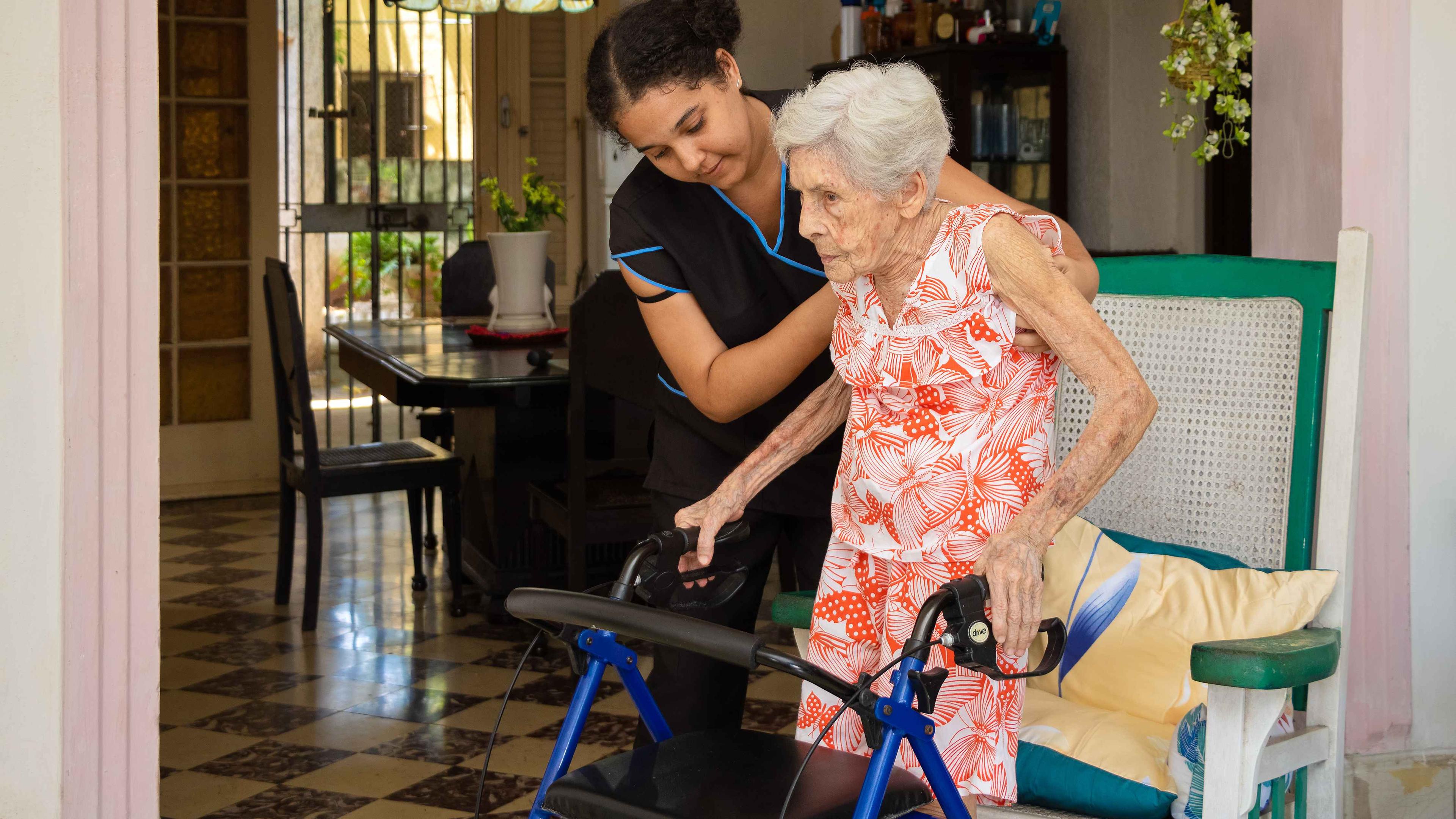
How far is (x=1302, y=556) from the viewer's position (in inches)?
75.8

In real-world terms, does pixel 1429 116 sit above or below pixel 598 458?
above

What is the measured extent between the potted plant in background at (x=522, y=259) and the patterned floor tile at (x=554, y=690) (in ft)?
4.50

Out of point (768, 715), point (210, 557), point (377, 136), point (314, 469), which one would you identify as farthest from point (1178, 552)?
point (377, 136)

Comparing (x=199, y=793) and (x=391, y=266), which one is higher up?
(x=391, y=266)

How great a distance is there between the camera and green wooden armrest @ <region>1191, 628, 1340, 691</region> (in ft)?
4.87

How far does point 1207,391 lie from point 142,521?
157 centimetres

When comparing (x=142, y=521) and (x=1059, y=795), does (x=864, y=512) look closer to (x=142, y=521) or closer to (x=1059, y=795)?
(x=1059, y=795)

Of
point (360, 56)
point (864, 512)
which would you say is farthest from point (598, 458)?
point (360, 56)

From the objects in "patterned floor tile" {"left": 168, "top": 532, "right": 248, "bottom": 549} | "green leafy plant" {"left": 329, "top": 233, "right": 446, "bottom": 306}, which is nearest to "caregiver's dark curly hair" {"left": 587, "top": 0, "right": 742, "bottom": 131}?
"patterned floor tile" {"left": 168, "top": 532, "right": 248, "bottom": 549}

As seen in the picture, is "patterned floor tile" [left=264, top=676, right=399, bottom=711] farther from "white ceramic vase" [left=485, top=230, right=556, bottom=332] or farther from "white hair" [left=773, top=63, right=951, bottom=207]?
"white hair" [left=773, top=63, right=951, bottom=207]

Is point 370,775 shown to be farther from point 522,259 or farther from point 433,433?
point 433,433

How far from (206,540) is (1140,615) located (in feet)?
15.5

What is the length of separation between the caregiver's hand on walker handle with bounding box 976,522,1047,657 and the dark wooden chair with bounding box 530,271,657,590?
86.0 inches

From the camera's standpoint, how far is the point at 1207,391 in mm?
2037
